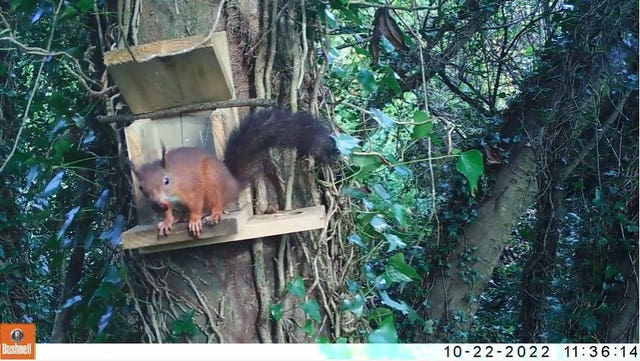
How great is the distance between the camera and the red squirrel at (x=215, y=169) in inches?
51.4

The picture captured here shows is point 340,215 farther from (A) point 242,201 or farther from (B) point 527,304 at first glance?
(B) point 527,304

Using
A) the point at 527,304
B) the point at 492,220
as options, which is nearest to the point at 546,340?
the point at 527,304

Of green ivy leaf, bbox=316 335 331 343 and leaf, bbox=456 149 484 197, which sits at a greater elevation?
leaf, bbox=456 149 484 197

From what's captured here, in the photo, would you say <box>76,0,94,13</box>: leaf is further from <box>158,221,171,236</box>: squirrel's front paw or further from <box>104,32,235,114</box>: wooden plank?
<box>158,221,171,236</box>: squirrel's front paw

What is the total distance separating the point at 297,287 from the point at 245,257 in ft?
0.39

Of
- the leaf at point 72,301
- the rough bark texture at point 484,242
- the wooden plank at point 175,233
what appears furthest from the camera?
the rough bark texture at point 484,242

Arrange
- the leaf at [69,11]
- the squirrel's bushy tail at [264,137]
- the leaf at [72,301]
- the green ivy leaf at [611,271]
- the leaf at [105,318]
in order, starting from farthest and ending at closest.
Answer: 1. the green ivy leaf at [611,271]
2. the leaf at [72,301]
3. the leaf at [105,318]
4. the leaf at [69,11]
5. the squirrel's bushy tail at [264,137]

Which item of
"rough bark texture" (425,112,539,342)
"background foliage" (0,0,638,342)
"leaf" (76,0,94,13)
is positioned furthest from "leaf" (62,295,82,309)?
"rough bark texture" (425,112,539,342)

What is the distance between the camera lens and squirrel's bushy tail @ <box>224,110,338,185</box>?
134 centimetres

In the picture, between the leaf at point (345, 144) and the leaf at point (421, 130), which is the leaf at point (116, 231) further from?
the leaf at point (421, 130)

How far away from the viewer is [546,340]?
8.50 feet

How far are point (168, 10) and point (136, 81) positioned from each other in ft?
0.50

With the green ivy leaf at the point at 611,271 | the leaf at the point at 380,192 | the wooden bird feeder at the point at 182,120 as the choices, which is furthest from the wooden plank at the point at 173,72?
the green ivy leaf at the point at 611,271

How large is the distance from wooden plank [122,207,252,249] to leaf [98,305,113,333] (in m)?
0.38
